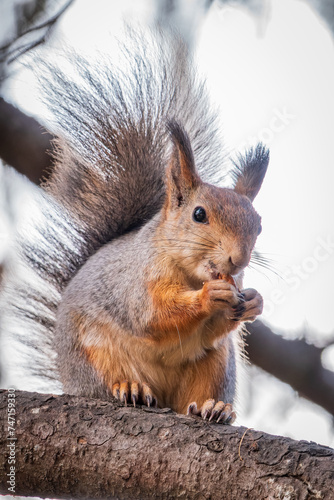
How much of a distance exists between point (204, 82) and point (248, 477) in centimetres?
187

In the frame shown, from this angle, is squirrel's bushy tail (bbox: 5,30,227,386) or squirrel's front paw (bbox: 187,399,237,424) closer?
squirrel's front paw (bbox: 187,399,237,424)

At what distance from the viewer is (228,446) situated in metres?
1.47

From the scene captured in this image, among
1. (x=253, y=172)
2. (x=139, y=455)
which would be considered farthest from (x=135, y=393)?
(x=253, y=172)

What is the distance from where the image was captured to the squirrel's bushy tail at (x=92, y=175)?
8.14 feet

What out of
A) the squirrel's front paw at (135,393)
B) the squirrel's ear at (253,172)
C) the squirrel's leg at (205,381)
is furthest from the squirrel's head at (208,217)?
the squirrel's front paw at (135,393)

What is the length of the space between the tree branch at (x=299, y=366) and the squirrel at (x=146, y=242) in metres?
0.14

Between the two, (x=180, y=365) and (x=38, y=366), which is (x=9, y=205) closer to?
(x=38, y=366)

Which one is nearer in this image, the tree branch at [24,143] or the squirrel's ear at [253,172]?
the tree branch at [24,143]

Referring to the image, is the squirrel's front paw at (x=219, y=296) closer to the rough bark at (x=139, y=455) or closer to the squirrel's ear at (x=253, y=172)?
the rough bark at (x=139, y=455)

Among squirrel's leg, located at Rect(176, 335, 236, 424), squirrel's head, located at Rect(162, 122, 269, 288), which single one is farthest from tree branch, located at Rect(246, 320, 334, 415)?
squirrel's head, located at Rect(162, 122, 269, 288)

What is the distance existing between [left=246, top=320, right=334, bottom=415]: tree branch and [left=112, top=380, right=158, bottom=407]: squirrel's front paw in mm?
429

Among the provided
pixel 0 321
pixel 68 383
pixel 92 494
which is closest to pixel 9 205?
pixel 0 321

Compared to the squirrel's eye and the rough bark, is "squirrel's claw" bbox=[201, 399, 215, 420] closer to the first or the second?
the rough bark

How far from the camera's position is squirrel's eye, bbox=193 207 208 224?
6.32 feet
